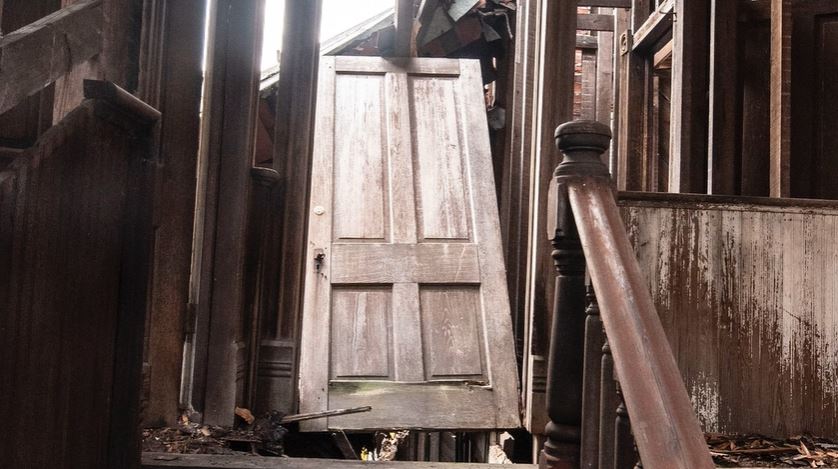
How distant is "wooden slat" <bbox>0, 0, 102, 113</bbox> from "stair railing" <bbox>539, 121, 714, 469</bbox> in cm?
115

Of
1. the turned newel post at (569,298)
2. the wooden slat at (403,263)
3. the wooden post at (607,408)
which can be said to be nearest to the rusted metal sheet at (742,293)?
the turned newel post at (569,298)

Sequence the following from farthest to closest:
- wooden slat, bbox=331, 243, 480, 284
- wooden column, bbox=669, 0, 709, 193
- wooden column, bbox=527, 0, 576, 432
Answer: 1. wooden slat, bbox=331, 243, 480, 284
2. wooden column, bbox=669, 0, 709, 193
3. wooden column, bbox=527, 0, 576, 432

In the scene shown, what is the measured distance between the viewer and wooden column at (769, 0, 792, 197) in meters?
3.46

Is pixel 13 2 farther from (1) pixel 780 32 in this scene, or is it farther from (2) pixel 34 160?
(1) pixel 780 32

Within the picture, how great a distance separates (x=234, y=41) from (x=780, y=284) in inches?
99.5

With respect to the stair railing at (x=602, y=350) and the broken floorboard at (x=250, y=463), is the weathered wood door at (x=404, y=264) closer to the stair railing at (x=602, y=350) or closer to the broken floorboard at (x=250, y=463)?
the broken floorboard at (x=250, y=463)

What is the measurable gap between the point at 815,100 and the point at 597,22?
2835 mm


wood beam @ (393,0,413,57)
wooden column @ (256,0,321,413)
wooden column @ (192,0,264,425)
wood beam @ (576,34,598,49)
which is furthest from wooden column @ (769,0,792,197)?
wood beam @ (576,34,598,49)

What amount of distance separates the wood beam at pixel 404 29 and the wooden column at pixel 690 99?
1933 millimetres

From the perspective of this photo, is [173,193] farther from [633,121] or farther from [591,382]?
[633,121]

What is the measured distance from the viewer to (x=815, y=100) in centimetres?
382

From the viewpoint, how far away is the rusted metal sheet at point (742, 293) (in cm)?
308

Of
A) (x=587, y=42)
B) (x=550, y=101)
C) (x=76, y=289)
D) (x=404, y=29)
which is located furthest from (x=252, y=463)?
(x=587, y=42)

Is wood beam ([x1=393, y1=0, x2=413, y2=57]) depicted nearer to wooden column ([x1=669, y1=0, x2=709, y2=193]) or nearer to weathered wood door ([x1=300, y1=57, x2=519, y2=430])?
weathered wood door ([x1=300, y1=57, x2=519, y2=430])
